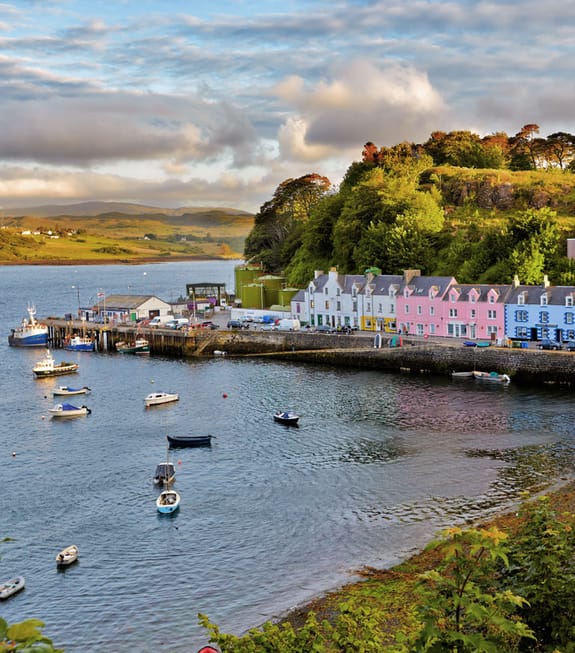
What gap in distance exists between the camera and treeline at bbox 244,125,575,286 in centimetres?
7800

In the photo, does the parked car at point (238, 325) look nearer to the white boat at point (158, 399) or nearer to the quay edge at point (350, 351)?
the quay edge at point (350, 351)

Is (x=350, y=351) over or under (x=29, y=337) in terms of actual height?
under

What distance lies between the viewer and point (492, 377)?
5694 centimetres

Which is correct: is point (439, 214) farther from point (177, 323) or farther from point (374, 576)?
point (374, 576)

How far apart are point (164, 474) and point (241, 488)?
3767mm

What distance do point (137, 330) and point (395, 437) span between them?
4787cm

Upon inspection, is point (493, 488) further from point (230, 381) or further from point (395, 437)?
point (230, 381)

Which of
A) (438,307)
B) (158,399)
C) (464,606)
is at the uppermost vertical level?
(438,307)

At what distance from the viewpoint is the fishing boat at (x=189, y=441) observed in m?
41.5

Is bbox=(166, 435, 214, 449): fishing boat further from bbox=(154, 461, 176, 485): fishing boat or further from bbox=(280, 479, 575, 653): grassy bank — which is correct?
bbox=(280, 479, 575, 653): grassy bank

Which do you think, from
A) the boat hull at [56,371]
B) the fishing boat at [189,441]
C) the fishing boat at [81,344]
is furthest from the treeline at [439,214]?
the fishing boat at [189,441]

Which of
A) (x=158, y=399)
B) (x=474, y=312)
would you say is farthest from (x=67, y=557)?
(x=474, y=312)

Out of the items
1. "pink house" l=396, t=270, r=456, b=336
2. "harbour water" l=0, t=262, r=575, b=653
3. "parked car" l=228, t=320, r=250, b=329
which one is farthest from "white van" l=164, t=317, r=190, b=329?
"pink house" l=396, t=270, r=456, b=336

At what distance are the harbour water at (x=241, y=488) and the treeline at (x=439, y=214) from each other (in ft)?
82.6
